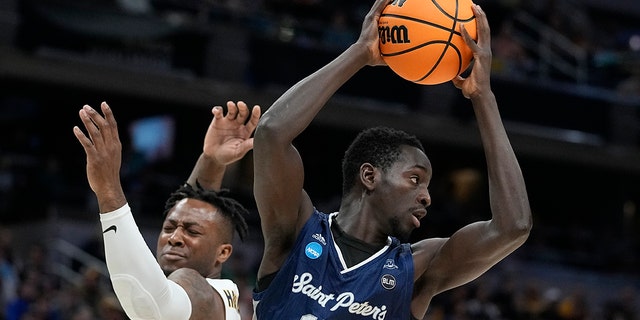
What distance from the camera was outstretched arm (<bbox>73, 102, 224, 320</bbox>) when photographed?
4414 millimetres

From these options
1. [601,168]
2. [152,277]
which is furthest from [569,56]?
[152,277]

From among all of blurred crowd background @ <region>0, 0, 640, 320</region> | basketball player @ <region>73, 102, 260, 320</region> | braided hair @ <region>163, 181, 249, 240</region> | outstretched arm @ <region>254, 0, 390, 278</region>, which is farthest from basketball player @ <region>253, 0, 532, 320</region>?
blurred crowd background @ <region>0, 0, 640, 320</region>

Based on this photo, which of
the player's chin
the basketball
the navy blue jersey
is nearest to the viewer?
the navy blue jersey

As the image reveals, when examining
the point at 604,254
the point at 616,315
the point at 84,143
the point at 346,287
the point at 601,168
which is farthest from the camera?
the point at 601,168

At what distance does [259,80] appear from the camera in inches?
727

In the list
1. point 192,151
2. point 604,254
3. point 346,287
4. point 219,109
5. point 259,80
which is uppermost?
point 219,109

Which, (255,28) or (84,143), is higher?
(84,143)

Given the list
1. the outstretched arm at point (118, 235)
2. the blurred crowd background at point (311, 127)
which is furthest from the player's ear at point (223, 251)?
the blurred crowd background at point (311, 127)

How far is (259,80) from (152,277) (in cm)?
1401

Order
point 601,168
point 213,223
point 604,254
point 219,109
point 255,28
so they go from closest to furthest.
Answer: point 213,223 → point 219,109 → point 255,28 → point 604,254 → point 601,168

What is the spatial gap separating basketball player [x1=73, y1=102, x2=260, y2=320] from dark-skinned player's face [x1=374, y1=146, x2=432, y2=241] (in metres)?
0.91

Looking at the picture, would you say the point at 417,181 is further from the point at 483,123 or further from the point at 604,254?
the point at 604,254

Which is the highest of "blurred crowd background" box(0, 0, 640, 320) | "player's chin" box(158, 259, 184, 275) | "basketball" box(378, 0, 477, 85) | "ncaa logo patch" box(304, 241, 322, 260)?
"basketball" box(378, 0, 477, 85)

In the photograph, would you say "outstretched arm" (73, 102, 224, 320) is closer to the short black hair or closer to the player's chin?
the player's chin
